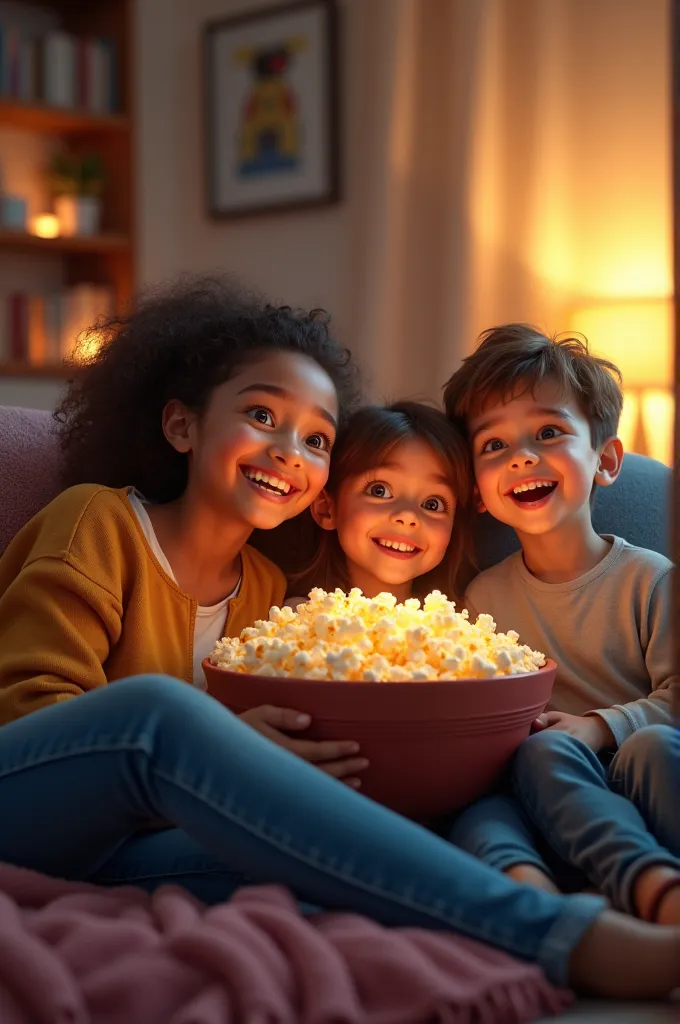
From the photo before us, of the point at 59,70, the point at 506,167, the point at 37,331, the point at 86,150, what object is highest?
the point at 59,70

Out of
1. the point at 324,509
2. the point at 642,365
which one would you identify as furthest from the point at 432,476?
the point at 642,365

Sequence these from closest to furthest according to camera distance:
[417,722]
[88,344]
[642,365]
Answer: [417,722]
[88,344]
[642,365]

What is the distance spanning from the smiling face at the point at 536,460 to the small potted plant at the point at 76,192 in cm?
293

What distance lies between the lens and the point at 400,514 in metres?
1.60

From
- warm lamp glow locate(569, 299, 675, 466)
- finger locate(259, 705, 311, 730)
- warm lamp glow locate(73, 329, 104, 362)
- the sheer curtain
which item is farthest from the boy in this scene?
the sheer curtain

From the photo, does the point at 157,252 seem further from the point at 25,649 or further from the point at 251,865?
the point at 251,865

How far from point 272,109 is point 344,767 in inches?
131

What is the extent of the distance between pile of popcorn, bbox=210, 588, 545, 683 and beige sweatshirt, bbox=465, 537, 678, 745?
0.25 metres

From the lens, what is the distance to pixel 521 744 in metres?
1.25

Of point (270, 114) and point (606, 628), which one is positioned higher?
point (270, 114)

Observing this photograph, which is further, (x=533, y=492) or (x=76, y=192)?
(x=76, y=192)

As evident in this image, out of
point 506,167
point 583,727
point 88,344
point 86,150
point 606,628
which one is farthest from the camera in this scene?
point 86,150

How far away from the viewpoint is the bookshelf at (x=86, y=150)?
4.07 metres

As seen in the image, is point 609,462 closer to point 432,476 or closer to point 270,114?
point 432,476
